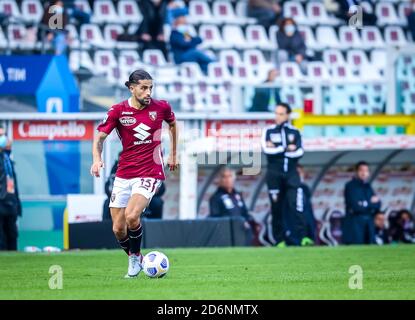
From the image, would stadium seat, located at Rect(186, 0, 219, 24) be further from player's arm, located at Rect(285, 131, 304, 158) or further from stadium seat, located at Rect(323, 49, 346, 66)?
player's arm, located at Rect(285, 131, 304, 158)

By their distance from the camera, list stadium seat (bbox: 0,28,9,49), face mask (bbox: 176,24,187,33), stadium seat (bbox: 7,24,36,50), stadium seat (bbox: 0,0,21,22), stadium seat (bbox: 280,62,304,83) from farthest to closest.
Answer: stadium seat (bbox: 280,62,304,83)
stadium seat (bbox: 0,0,21,22)
face mask (bbox: 176,24,187,33)
stadium seat (bbox: 7,24,36,50)
stadium seat (bbox: 0,28,9,49)

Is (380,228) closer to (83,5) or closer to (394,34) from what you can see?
(83,5)

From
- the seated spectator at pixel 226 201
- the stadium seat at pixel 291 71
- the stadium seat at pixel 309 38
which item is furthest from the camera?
the stadium seat at pixel 309 38

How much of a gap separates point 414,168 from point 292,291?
1285 cm

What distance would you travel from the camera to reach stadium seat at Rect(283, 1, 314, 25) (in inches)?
1259

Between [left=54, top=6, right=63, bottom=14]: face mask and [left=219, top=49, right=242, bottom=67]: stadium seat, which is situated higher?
[left=54, top=6, right=63, bottom=14]: face mask

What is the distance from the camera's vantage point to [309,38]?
31391 mm

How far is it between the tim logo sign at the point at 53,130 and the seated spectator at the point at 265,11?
30.3ft

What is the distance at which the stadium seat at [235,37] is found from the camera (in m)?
30.2

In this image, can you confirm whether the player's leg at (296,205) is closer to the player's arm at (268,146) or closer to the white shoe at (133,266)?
the player's arm at (268,146)

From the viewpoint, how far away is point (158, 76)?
1017 inches

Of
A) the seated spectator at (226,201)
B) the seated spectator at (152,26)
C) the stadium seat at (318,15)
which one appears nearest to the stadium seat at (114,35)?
the seated spectator at (152,26)

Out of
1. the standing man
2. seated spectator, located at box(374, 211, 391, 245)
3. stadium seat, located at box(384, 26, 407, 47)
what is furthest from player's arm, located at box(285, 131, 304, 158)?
stadium seat, located at box(384, 26, 407, 47)

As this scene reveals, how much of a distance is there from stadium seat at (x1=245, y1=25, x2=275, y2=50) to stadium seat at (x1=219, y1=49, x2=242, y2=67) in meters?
0.97
